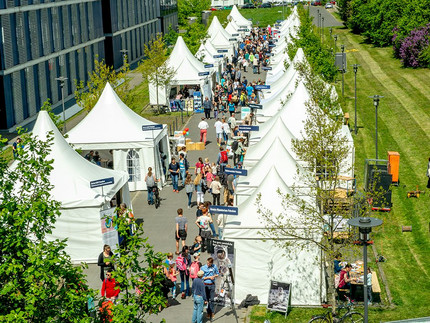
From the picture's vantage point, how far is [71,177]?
83.4ft

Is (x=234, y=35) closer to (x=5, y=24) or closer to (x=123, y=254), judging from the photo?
(x=5, y=24)

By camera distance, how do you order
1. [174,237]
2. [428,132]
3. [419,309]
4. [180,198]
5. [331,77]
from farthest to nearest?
[331,77], [428,132], [180,198], [174,237], [419,309]

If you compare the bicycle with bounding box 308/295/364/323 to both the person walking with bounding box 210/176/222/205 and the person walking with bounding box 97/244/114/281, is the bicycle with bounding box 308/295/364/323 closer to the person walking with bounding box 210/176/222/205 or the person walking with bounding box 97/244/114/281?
the person walking with bounding box 97/244/114/281

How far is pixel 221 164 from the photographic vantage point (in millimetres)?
33688

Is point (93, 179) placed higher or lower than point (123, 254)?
lower

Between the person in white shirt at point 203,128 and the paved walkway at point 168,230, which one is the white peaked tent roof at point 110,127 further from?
the person in white shirt at point 203,128

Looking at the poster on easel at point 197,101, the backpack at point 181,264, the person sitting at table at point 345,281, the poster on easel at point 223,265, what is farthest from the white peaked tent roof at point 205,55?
the poster on easel at point 223,265

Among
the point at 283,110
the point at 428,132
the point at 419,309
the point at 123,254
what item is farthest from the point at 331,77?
the point at 123,254

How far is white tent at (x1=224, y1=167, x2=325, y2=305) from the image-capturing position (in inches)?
840

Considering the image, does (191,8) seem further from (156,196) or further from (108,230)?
(108,230)

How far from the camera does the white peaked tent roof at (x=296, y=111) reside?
32.1 m

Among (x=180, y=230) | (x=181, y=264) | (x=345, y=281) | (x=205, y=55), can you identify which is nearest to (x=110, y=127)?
(x=180, y=230)

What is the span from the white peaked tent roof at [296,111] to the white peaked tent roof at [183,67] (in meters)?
19.1

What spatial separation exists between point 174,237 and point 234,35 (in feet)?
160
